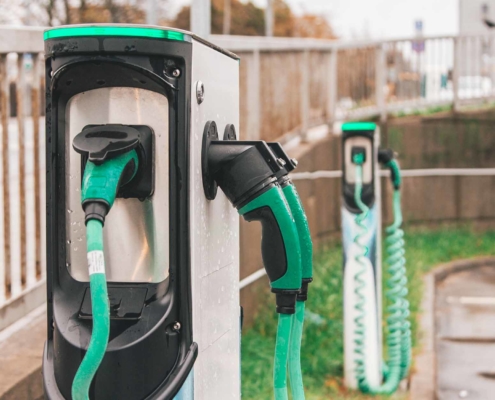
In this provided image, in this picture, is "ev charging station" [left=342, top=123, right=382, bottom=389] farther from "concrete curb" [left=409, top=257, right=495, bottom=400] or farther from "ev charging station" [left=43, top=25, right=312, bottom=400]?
"ev charging station" [left=43, top=25, right=312, bottom=400]

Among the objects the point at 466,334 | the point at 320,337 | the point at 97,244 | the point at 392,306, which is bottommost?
the point at 466,334

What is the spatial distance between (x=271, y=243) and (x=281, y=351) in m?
0.29


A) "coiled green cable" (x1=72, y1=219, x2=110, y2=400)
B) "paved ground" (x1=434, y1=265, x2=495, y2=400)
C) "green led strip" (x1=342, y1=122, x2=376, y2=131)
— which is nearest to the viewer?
"coiled green cable" (x1=72, y1=219, x2=110, y2=400)

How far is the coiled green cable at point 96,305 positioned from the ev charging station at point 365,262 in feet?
9.78

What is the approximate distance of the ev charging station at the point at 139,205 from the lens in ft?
6.14

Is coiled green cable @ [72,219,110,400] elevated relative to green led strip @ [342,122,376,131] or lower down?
lower down

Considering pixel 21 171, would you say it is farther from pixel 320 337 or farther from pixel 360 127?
pixel 320 337

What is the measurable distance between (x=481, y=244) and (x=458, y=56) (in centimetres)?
258

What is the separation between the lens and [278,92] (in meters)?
7.56

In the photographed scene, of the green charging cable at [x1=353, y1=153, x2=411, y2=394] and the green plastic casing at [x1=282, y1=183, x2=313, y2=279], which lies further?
the green charging cable at [x1=353, y1=153, x2=411, y2=394]

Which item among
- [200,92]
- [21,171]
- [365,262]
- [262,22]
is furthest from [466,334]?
[262,22]

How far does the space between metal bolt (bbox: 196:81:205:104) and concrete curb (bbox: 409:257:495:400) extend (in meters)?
3.07

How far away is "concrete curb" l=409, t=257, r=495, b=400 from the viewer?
477cm

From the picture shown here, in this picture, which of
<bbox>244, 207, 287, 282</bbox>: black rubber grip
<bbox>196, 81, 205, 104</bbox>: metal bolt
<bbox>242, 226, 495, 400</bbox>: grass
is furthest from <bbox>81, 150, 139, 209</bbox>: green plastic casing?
<bbox>242, 226, 495, 400</bbox>: grass
